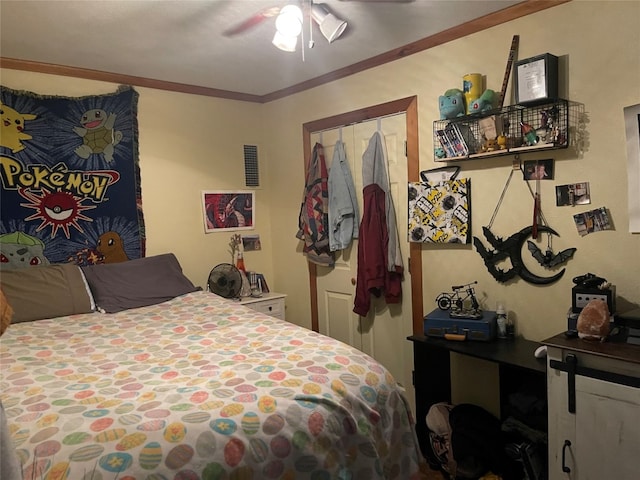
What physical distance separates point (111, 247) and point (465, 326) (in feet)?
7.82

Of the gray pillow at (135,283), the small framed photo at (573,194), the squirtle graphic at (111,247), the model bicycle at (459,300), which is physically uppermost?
the small framed photo at (573,194)

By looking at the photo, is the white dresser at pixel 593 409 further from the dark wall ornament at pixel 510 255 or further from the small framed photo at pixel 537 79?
the small framed photo at pixel 537 79

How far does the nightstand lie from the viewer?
358 cm

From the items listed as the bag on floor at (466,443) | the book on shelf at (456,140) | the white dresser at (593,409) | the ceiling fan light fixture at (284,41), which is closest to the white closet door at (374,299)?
the book on shelf at (456,140)

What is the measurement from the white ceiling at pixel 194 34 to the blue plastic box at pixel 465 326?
5.20ft

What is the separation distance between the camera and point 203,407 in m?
1.40

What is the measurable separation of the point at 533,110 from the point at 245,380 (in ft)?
6.04

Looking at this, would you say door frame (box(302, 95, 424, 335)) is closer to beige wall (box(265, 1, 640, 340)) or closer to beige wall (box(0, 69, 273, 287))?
beige wall (box(265, 1, 640, 340))

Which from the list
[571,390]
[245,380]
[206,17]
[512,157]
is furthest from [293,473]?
[206,17]

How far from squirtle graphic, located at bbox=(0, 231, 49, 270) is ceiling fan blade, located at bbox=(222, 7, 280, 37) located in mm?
1769

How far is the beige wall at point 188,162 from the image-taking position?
345cm

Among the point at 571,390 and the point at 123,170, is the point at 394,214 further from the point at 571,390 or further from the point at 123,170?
the point at 123,170

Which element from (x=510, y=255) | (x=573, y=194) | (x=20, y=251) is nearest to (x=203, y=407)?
(x=510, y=255)

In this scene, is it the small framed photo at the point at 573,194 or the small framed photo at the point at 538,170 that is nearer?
the small framed photo at the point at 573,194
